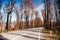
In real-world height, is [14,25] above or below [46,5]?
below

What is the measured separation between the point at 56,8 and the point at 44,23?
1.15ft

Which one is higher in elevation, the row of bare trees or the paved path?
the row of bare trees

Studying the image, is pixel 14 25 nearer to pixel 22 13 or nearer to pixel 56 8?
pixel 22 13

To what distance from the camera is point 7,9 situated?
4.43m

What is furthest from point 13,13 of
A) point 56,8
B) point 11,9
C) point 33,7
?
point 56,8

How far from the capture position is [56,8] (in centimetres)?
444

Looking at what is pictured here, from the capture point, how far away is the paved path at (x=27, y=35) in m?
4.33

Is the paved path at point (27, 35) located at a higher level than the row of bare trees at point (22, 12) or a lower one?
lower

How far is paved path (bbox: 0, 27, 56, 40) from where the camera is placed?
4.33 meters

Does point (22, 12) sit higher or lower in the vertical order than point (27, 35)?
higher

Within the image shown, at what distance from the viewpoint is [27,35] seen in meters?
4.38

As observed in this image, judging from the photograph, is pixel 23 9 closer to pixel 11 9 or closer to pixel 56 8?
pixel 11 9

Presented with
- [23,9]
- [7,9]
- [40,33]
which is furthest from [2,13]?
[40,33]

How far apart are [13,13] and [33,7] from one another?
374 millimetres
